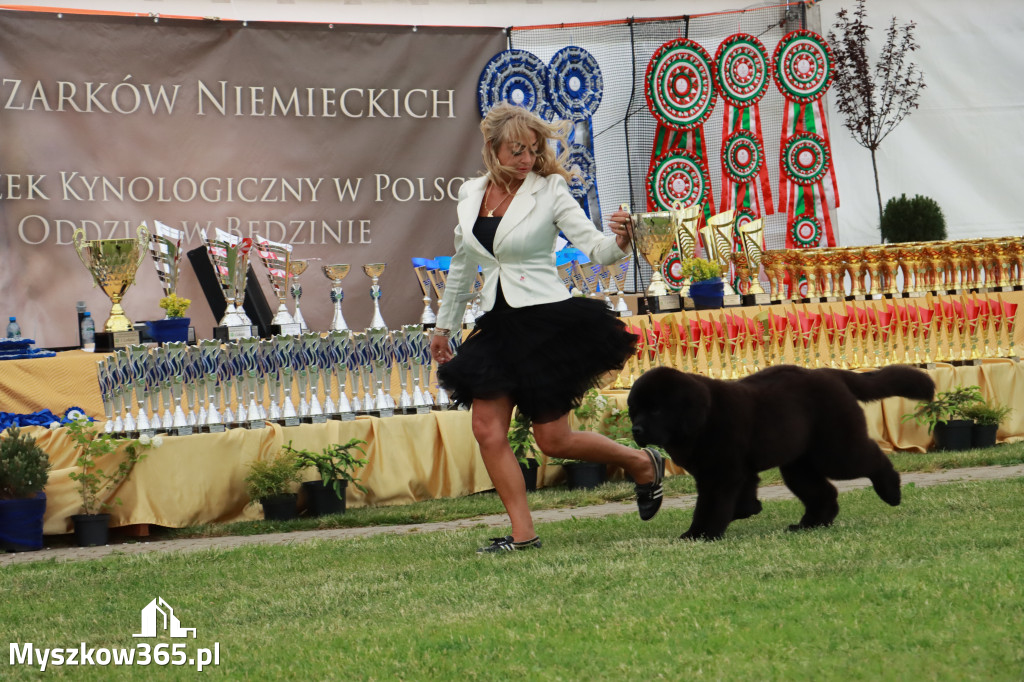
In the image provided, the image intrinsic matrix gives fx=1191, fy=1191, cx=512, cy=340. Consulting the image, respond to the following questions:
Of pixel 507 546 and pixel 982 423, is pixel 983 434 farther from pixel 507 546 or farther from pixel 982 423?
pixel 507 546

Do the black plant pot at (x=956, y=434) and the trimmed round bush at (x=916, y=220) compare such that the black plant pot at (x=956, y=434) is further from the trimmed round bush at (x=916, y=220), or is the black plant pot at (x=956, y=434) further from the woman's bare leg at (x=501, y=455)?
the woman's bare leg at (x=501, y=455)

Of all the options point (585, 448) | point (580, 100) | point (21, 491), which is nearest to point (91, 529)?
point (21, 491)

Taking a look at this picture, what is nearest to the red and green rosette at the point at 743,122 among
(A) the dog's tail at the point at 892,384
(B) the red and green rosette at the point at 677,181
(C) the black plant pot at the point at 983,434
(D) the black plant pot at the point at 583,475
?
(B) the red and green rosette at the point at 677,181

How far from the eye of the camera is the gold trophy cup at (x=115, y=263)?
6.38 meters

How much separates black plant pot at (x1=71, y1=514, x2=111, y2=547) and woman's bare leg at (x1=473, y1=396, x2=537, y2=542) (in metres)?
2.23

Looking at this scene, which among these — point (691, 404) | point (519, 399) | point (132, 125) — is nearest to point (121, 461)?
point (519, 399)

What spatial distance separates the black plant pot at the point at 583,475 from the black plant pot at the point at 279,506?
143 centimetres

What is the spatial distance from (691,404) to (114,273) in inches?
152

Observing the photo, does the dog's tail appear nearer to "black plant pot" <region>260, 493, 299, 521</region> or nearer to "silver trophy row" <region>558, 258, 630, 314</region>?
"black plant pot" <region>260, 493, 299, 521</region>

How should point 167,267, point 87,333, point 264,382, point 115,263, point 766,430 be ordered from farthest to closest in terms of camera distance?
point 87,333 < point 167,267 < point 115,263 < point 264,382 < point 766,430

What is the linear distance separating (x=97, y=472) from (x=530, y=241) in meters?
2.58

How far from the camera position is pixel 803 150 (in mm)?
9922

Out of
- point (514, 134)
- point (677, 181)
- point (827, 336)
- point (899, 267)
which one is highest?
point (677, 181)

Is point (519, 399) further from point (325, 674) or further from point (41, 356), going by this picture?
point (41, 356)
